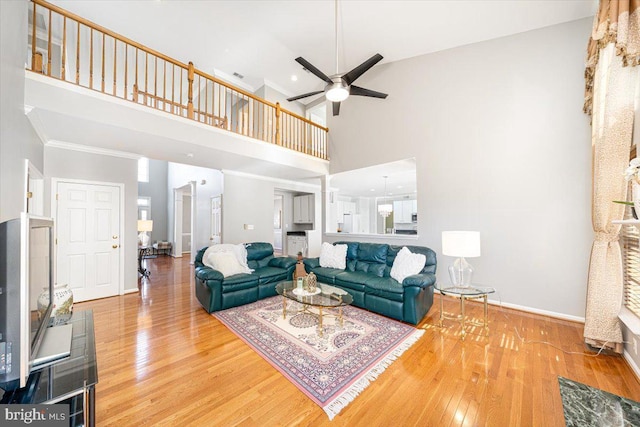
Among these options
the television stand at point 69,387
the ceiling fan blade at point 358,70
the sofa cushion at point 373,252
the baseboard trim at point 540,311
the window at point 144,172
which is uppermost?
the ceiling fan blade at point 358,70

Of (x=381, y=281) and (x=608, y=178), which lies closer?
(x=608, y=178)

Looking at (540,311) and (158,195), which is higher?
(158,195)

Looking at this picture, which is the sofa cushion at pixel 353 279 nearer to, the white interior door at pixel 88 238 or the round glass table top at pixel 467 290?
the round glass table top at pixel 467 290

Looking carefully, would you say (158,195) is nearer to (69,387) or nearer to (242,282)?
(242,282)

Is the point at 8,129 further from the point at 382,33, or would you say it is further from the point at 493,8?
the point at 493,8

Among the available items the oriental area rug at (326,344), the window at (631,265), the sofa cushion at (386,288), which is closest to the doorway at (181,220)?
the oriental area rug at (326,344)

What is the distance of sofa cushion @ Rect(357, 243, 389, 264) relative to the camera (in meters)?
4.03

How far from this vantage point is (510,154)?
3691 mm

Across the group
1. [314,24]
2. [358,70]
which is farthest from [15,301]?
[314,24]

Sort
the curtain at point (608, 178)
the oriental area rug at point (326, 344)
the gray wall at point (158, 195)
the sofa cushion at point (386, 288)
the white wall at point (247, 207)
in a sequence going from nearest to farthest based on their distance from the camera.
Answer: the oriental area rug at point (326, 344) → the curtain at point (608, 178) → the sofa cushion at point (386, 288) → the white wall at point (247, 207) → the gray wall at point (158, 195)

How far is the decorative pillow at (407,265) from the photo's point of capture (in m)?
3.41

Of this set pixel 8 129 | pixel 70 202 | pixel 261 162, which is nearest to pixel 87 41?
pixel 70 202

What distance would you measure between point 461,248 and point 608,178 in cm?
142

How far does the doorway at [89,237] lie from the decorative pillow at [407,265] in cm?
462
